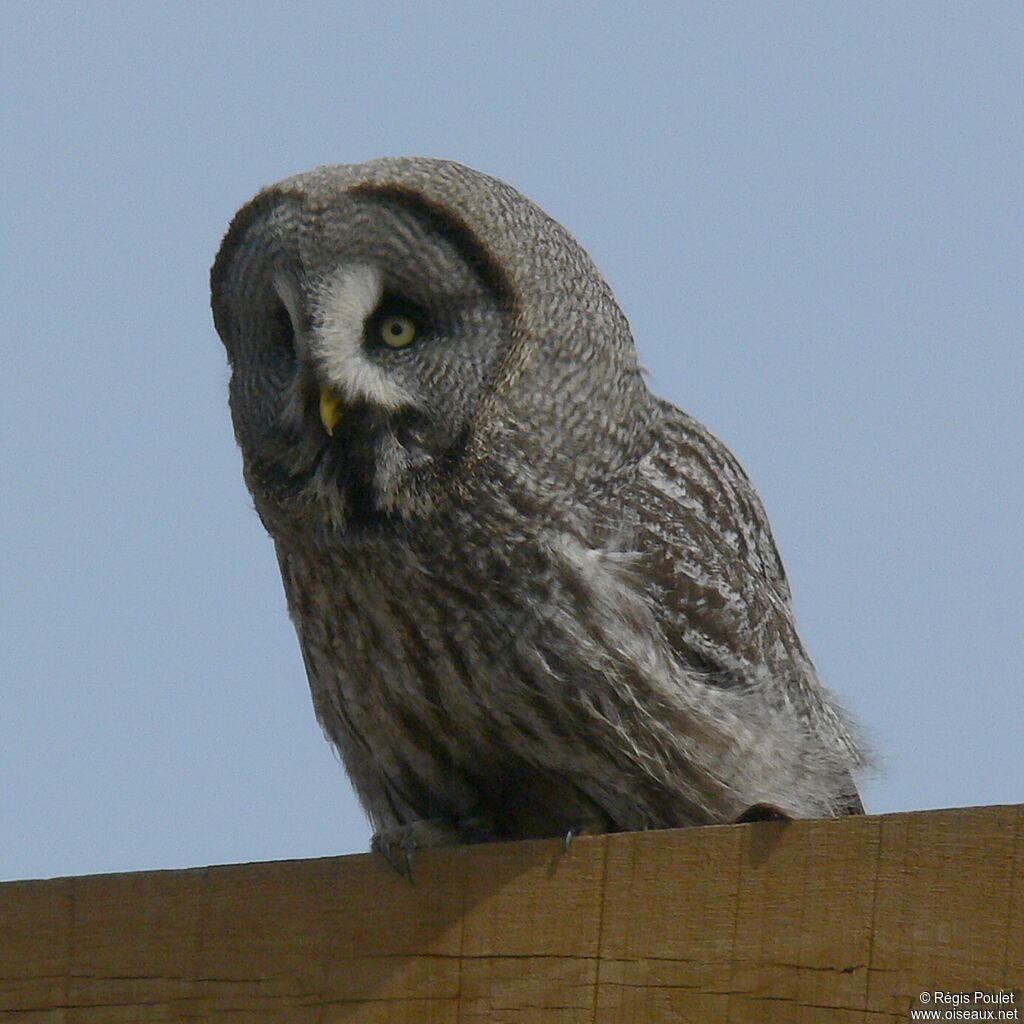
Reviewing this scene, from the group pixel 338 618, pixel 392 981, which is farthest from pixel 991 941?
pixel 338 618

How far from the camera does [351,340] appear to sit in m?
3.30

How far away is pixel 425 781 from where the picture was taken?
3.53 metres

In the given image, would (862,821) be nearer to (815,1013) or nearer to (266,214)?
(815,1013)

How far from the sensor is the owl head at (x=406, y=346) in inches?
132

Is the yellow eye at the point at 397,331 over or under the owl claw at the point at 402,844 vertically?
over

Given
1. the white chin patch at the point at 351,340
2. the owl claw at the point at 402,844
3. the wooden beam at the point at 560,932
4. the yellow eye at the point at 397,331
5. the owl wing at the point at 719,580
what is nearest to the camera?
the wooden beam at the point at 560,932

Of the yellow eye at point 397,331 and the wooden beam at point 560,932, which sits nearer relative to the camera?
the wooden beam at point 560,932

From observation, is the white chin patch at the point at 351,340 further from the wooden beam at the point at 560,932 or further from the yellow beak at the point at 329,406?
the wooden beam at the point at 560,932

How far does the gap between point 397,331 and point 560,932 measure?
4.25ft

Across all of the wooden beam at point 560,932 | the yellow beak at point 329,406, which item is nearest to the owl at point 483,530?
the yellow beak at point 329,406

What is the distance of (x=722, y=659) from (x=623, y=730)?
39 centimetres

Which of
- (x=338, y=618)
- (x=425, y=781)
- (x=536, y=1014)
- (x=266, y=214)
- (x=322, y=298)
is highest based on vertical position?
(x=266, y=214)

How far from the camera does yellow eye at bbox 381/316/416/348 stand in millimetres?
3412

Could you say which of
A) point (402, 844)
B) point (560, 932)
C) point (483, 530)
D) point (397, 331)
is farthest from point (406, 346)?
point (560, 932)
